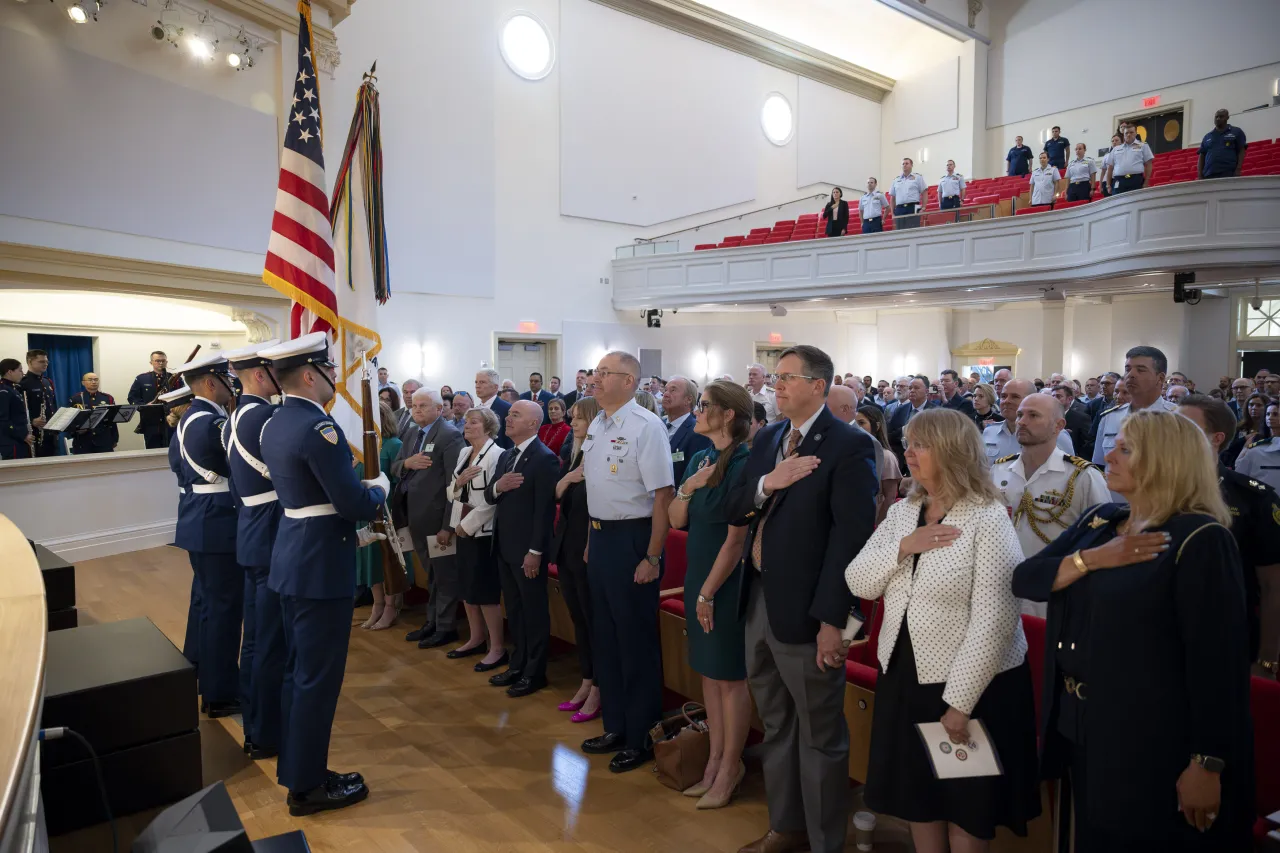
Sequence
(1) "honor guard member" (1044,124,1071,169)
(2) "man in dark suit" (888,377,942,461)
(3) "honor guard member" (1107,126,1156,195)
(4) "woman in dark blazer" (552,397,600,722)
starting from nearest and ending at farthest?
(4) "woman in dark blazer" (552,397,600,722)
(2) "man in dark suit" (888,377,942,461)
(3) "honor guard member" (1107,126,1156,195)
(1) "honor guard member" (1044,124,1071,169)

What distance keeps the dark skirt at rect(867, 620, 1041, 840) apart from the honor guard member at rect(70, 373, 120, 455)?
8.28 m

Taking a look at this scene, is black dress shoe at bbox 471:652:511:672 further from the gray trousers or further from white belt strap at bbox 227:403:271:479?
the gray trousers

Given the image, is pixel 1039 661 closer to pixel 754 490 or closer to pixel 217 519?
pixel 754 490

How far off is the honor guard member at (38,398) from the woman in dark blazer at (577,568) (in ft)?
22.5

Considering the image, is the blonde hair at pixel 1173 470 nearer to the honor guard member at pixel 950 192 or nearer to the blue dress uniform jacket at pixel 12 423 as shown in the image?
the blue dress uniform jacket at pixel 12 423

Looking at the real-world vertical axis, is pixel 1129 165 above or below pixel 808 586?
above

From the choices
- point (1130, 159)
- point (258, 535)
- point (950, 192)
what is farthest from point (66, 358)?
point (1130, 159)

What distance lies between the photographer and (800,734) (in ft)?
8.29

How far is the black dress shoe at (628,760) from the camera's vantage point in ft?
10.8

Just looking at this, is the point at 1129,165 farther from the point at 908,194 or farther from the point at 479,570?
the point at 479,570

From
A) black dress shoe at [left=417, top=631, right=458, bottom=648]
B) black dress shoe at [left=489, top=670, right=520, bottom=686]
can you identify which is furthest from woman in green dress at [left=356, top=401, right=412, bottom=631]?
black dress shoe at [left=489, top=670, right=520, bottom=686]

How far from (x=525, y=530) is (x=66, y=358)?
9.46m

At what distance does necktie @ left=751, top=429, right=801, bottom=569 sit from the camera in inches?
100

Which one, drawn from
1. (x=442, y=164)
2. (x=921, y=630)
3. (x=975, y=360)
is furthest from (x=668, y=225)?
(x=921, y=630)
